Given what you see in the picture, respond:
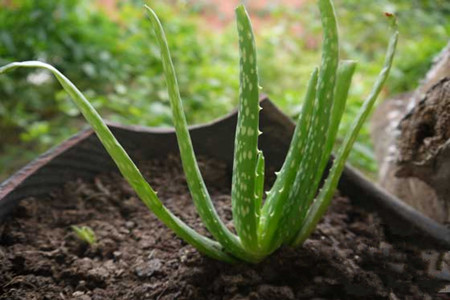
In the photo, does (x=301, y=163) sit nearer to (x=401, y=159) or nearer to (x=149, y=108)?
(x=401, y=159)

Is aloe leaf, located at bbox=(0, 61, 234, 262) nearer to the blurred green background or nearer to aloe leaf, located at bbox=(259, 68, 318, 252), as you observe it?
aloe leaf, located at bbox=(259, 68, 318, 252)

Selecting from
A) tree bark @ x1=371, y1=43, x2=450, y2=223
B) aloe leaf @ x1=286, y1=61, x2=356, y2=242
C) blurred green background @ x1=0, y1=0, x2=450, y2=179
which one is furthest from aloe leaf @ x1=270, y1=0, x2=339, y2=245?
blurred green background @ x1=0, y1=0, x2=450, y2=179

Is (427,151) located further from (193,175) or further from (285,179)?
(193,175)

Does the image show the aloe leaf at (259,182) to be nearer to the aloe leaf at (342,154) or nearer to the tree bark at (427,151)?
the aloe leaf at (342,154)

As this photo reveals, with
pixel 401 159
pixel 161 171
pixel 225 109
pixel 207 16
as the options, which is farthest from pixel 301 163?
pixel 207 16

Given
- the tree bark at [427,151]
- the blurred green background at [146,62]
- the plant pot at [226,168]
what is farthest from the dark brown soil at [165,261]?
the blurred green background at [146,62]

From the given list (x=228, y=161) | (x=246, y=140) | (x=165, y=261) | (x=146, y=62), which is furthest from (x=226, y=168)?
(x=146, y=62)

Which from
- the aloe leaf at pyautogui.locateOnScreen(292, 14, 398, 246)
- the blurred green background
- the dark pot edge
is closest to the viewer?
the aloe leaf at pyautogui.locateOnScreen(292, 14, 398, 246)
